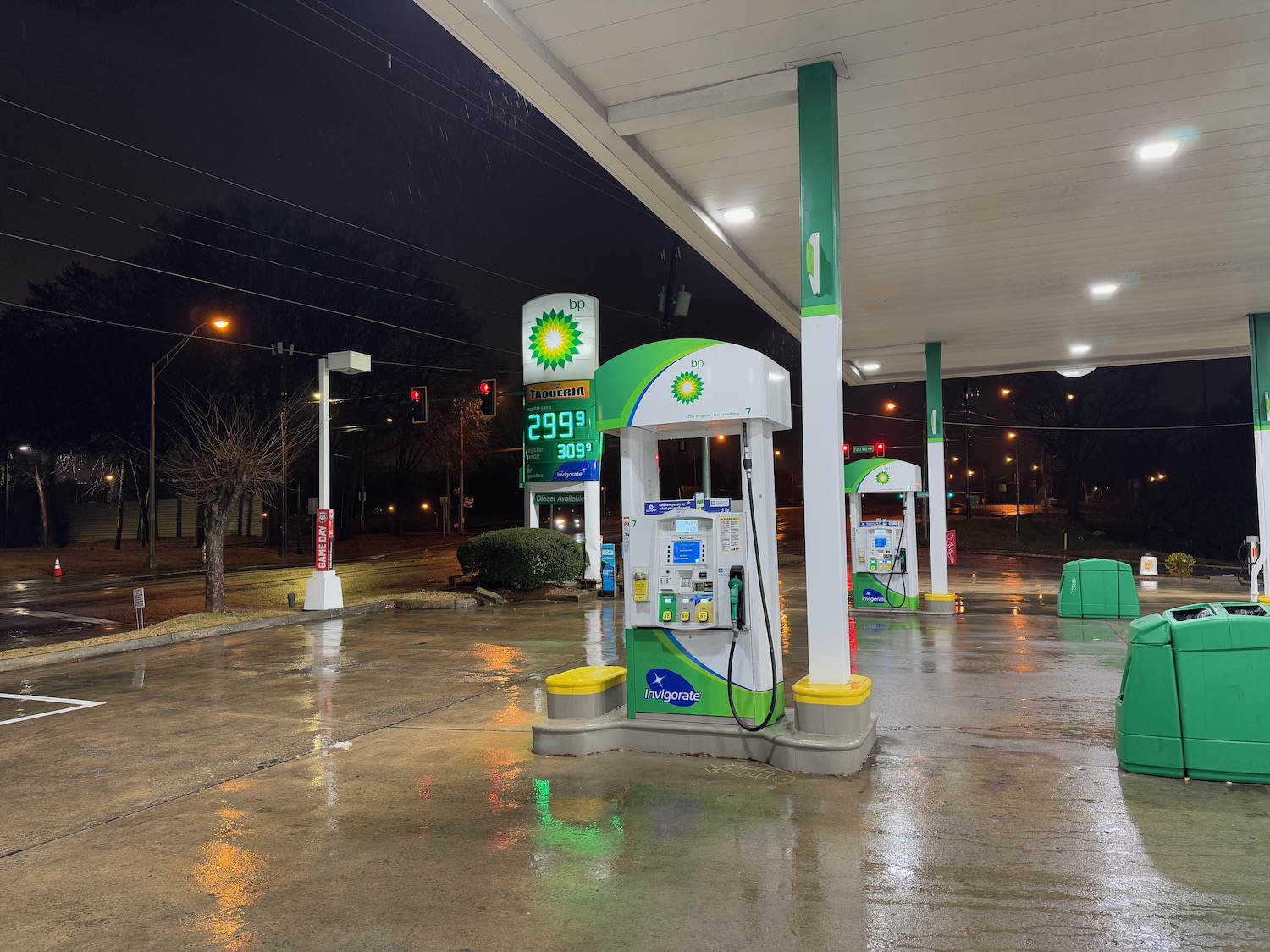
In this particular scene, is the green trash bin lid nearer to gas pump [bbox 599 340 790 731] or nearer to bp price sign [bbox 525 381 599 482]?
gas pump [bbox 599 340 790 731]

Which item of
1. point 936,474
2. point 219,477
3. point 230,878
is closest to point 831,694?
point 230,878

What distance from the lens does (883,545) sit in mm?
15555

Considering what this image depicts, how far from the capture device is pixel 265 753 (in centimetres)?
678

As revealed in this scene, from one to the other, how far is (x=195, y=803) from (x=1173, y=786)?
629 cm

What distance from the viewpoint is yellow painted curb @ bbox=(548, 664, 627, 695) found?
6.62 meters

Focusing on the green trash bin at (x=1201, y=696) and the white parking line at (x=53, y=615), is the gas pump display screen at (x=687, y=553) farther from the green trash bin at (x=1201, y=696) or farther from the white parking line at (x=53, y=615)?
the white parking line at (x=53, y=615)


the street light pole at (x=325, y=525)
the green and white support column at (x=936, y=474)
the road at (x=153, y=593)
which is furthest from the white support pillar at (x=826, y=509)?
the road at (x=153, y=593)

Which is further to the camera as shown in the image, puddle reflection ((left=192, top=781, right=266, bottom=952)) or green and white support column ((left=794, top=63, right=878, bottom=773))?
green and white support column ((left=794, top=63, right=878, bottom=773))

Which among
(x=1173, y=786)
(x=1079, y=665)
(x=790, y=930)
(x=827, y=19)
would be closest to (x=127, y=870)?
(x=790, y=930)

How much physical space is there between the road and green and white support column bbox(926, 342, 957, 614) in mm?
14212

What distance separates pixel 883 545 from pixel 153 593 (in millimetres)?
20284

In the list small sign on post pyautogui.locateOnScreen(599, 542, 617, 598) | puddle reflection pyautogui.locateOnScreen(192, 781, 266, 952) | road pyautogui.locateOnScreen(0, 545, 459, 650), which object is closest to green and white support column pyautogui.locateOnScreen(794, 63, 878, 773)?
puddle reflection pyautogui.locateOnScreen(192, 781, 266, 952)

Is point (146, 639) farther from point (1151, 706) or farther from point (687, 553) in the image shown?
point (1151, 706)

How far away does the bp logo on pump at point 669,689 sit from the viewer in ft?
21.0
